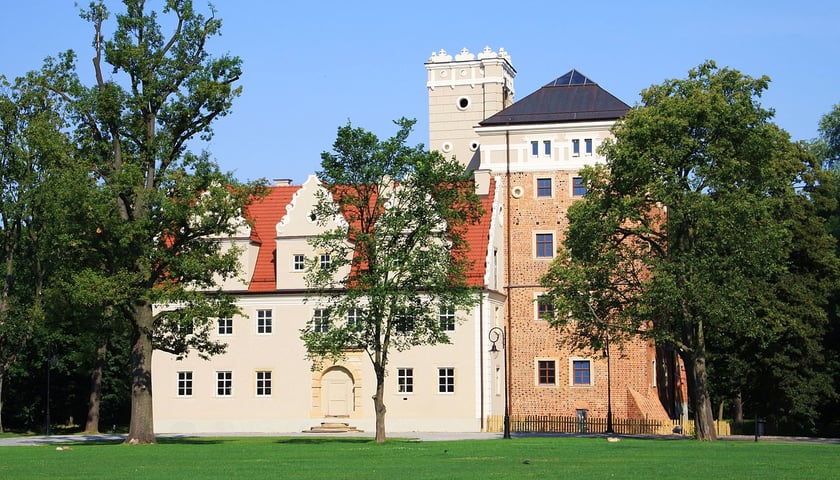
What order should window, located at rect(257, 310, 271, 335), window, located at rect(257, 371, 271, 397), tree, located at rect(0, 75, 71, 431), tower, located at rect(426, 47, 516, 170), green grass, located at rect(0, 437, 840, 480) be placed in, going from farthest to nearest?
tower, located at rect(426, 47, 516, 170)
window, located at rect(257, 310, 271, 335)
window, located at rect(257, 371, 271, 397)
tree, located at rect(0, 75, 71, 431)
green grass, located at rect(0, 437, 840, 480)

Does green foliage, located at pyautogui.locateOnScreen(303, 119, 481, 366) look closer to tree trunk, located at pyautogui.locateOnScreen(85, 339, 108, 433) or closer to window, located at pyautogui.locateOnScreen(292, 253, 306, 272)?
window, located at pyautogui.locateOnScreen(292, 253, 306, 272)

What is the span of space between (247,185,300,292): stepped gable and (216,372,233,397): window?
3.98 meters

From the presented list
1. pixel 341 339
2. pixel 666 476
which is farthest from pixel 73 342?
pixel 666 476

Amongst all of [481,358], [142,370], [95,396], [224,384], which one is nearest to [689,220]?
[481,358]

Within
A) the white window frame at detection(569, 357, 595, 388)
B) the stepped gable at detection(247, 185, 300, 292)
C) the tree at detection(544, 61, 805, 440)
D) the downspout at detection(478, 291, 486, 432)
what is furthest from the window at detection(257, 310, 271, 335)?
the tree at detection(544, 61, 805, 440)

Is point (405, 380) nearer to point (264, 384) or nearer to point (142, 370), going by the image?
point (264, 384)

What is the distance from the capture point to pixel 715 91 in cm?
3944

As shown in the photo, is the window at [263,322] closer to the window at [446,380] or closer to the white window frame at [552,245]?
the window at [446,380]

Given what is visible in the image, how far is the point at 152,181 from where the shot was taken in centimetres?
3816

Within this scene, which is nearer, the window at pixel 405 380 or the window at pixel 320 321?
the window at pixel 320 321

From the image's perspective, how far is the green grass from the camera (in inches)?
834

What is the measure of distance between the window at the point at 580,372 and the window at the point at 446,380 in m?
6.65

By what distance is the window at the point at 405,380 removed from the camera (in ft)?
169

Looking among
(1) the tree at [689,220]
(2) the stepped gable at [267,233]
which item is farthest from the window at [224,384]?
(1) the tree at [689,220]
